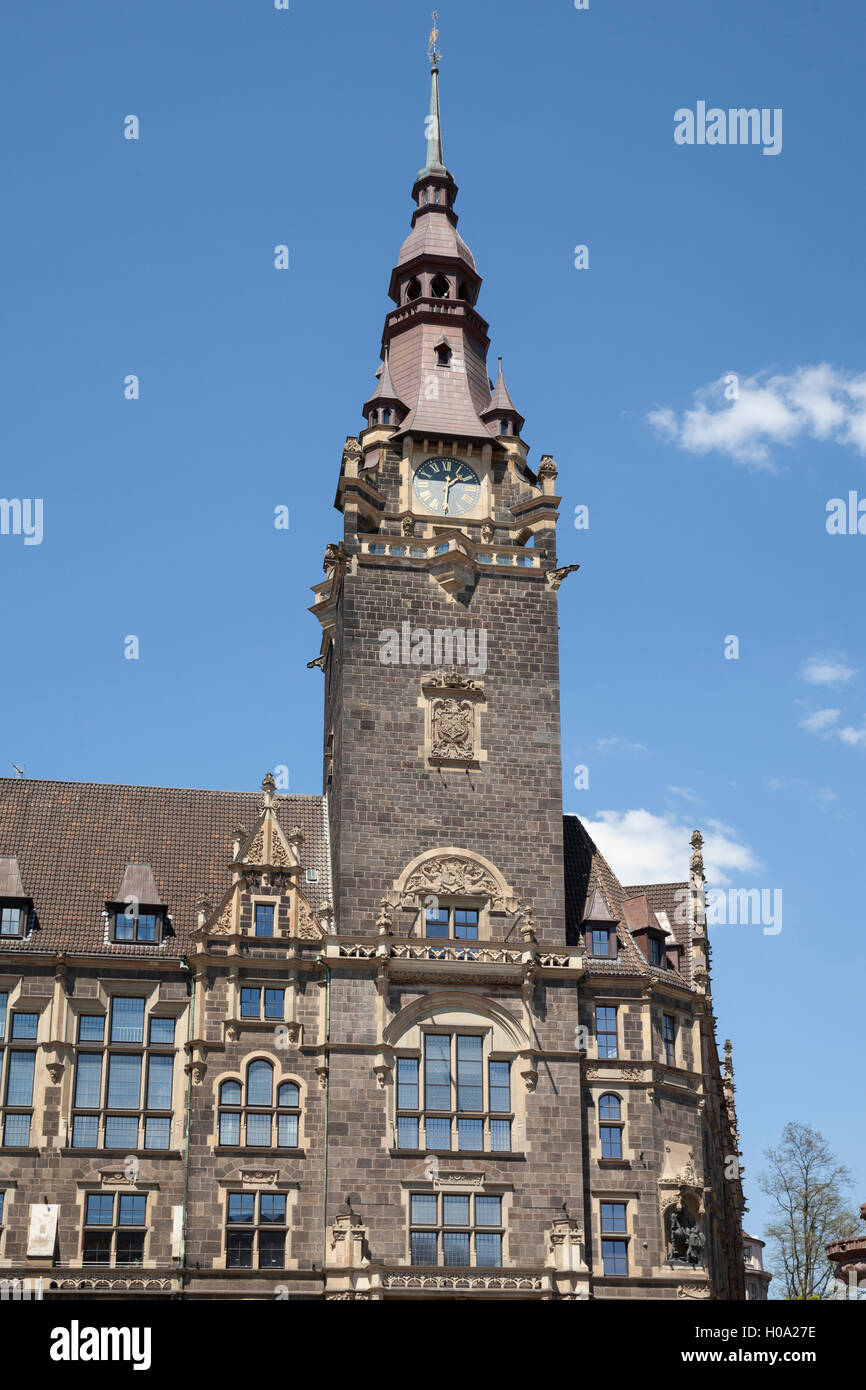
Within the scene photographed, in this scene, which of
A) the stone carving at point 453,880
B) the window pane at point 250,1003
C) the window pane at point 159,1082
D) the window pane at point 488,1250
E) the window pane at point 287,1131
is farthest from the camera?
the stone carving at point 453,880

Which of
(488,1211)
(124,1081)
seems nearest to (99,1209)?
(124,1081)

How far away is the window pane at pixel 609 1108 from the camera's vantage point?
56594 mm

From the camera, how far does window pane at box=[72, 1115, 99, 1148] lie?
5444 cm

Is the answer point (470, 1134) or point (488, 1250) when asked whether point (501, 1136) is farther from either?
point (488, 1250)

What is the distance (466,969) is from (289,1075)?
21.5 ft

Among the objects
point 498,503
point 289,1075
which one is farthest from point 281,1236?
point 498,503

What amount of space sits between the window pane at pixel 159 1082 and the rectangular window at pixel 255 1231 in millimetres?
3763

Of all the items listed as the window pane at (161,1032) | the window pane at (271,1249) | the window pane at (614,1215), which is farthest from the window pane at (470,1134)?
the window pane at (161,1032)

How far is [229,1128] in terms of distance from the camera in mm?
54656

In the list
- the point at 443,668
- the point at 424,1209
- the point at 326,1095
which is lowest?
the point at 424,1209

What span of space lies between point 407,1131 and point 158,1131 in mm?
7844

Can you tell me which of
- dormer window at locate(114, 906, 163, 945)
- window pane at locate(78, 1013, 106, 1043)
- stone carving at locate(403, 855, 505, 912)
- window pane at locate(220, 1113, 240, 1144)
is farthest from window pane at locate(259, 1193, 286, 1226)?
stone carving at locate(403, 855, 505, 912)

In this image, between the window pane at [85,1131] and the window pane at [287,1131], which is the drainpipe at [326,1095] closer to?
the window pane at [287,1131]

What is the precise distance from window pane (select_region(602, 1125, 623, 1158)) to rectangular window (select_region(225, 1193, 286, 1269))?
34.3 feet
